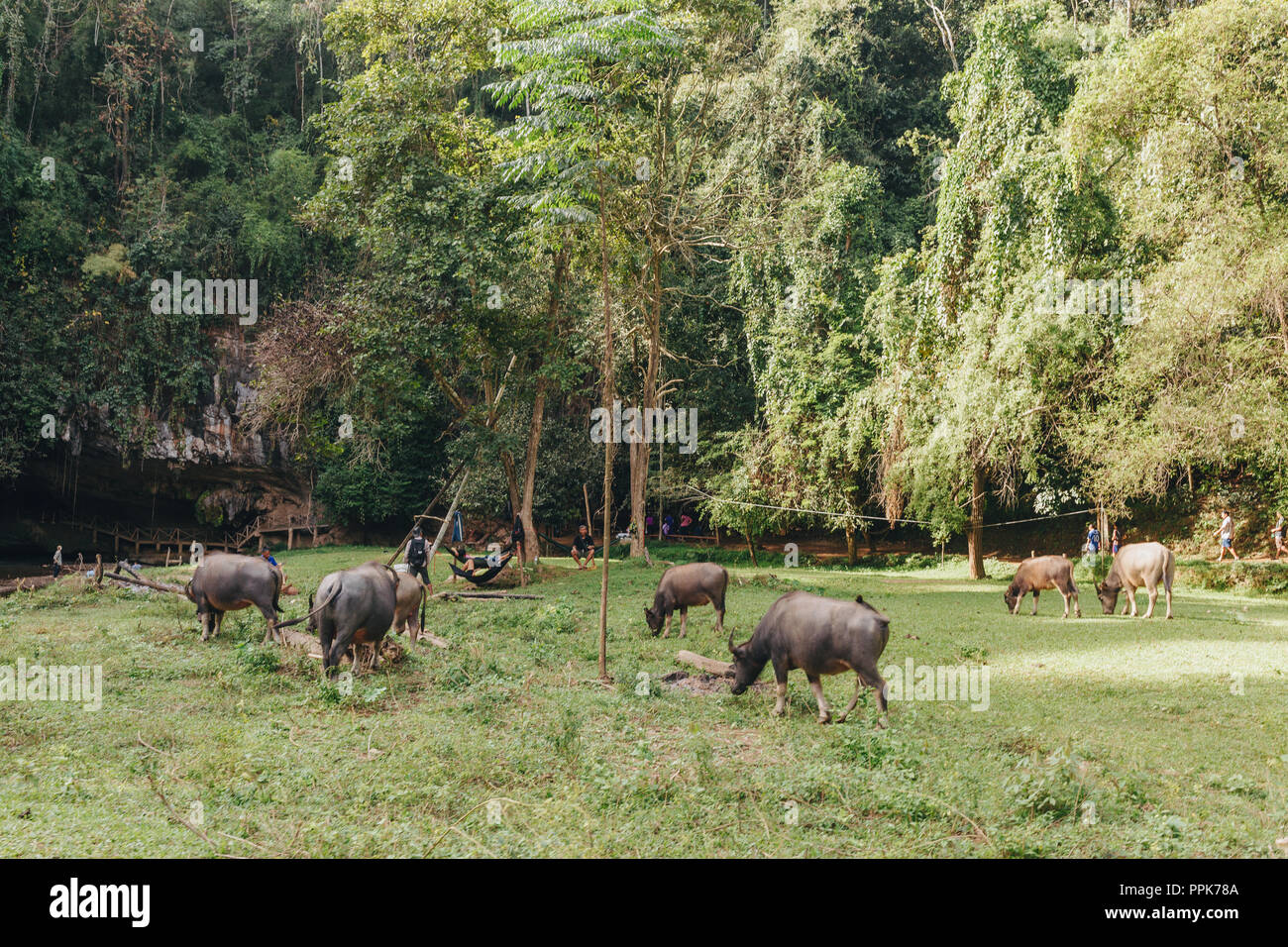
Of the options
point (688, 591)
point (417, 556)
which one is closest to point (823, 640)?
point (688, 591)

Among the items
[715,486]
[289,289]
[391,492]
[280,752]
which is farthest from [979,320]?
[289,289]

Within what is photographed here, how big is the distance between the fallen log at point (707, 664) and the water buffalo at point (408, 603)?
3.58 meters

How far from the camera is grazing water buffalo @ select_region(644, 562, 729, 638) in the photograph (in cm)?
1252

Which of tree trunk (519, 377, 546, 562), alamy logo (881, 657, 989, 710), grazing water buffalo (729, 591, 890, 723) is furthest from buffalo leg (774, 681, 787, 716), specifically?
tree trunk (519, 377, 546, 562)

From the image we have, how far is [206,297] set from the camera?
2970 centimetres

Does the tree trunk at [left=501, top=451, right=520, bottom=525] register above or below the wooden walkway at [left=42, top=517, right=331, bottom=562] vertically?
above

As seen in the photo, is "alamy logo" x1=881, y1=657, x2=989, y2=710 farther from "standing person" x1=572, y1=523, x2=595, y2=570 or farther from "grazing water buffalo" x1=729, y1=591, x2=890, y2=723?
"standing person" x1=572, y1=523, x2=595, y2=570

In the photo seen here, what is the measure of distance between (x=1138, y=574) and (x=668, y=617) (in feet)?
29.0

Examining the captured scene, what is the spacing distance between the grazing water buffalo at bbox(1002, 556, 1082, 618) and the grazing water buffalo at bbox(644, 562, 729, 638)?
21.9ft

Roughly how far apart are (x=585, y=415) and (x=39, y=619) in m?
21.4

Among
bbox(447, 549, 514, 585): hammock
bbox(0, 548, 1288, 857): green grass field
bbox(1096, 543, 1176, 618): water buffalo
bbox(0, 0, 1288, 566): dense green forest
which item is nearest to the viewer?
bbox(0, 548, 1288, 857): green grass field

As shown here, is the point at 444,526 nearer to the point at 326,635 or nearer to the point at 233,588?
the point at 233,588

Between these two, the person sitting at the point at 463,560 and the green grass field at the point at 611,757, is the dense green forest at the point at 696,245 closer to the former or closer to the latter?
the person sitting at the point at 463,560

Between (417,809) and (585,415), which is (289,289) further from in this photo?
(417,809)
